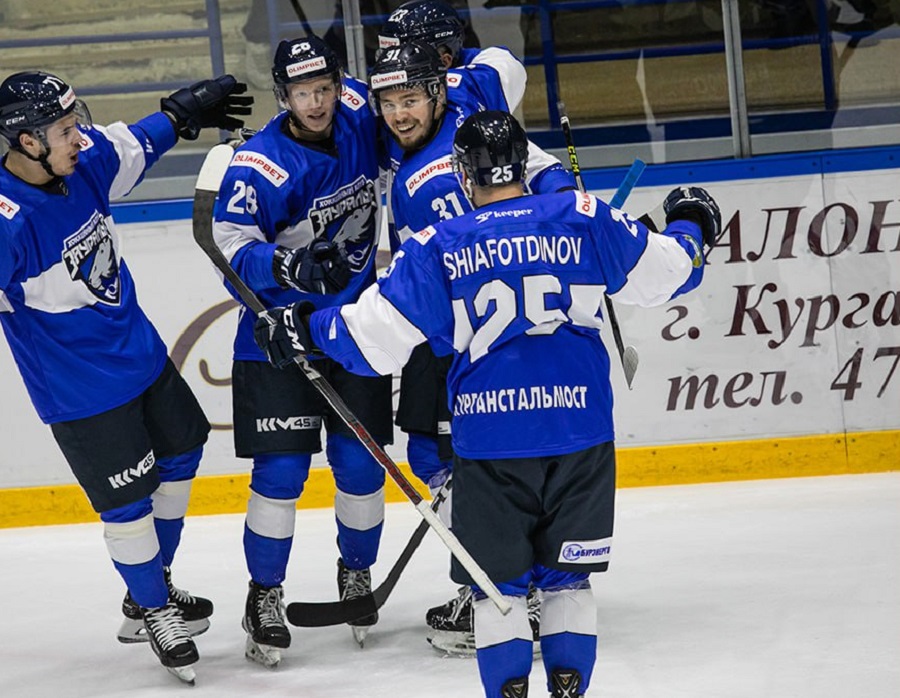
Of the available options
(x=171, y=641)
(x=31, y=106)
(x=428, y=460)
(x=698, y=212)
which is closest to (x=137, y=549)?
(x=171, y=641)

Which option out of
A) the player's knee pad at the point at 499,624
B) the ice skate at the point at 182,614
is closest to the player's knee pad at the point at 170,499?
the ice skate at the point at 182,614

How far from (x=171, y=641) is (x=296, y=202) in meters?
0.96

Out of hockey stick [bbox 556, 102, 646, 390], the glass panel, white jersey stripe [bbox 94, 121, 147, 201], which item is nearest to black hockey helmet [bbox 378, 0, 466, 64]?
hockey stick [bbox 556, 102, 646, 390]

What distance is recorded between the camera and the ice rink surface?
287cm

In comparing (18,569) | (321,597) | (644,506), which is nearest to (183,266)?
(18,569)

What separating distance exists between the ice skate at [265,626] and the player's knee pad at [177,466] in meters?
0.29

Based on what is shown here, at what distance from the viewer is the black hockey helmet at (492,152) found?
229 centimetres

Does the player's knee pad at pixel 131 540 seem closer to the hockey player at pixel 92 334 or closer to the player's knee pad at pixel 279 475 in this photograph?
the hockey player at pixel 92 334

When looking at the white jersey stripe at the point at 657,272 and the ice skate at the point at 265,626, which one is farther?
the ice skate at the point at 265,626

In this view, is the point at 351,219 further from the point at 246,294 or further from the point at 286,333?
the point at 286,333

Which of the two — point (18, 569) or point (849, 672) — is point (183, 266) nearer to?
point (18, 569)

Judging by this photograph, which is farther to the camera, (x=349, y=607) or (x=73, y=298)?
(x=349, y=607)

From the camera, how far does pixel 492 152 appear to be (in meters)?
2.29

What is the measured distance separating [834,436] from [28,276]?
2.55 meters
